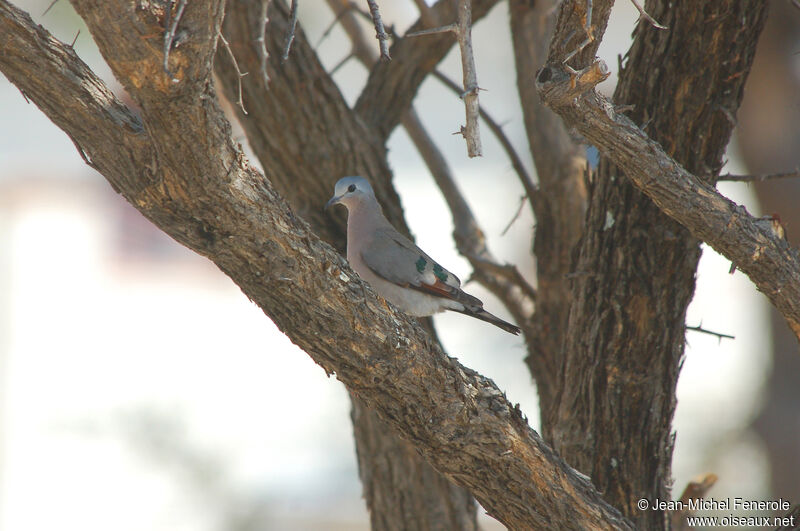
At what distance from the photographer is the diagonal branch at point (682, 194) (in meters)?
2.46

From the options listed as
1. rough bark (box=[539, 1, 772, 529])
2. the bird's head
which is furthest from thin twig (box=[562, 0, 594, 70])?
the bird's head

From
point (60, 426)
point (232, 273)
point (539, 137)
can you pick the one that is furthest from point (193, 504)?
point (232, 273)

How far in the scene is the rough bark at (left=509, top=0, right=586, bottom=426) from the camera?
4.44 metres

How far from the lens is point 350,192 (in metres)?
4.05

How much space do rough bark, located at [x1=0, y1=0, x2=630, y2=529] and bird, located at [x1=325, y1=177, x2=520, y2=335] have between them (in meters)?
1.52

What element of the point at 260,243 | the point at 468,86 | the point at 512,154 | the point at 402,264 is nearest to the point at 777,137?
the point at 512,154

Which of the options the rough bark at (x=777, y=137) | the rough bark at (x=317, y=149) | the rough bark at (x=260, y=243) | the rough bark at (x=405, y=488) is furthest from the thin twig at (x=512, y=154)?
the rough bark at (x=777, y=137)

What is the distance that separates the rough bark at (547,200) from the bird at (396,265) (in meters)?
0.43

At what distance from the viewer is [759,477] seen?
→ 23.9 feet

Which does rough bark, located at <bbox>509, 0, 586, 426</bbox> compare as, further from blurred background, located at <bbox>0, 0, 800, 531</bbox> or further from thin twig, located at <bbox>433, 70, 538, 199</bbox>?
blurred background, located at <bbox>0, 0, 800, 531</bbox>

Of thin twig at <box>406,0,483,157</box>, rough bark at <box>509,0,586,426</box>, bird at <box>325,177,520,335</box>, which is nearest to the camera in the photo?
thin twig at <box>406,0,483,157</box>

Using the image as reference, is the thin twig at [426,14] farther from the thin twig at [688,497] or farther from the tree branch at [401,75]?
the thin twig at [688,497]

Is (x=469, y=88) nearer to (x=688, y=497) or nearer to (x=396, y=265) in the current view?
A: (x=396, y=265)

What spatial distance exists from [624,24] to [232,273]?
31.9ft
